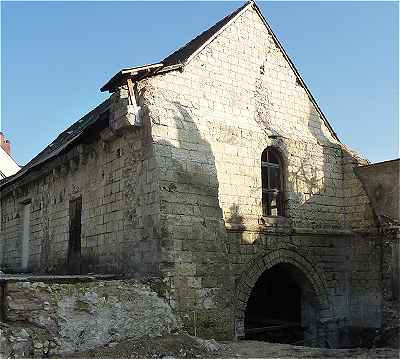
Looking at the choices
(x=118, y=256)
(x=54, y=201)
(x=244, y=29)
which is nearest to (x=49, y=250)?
(x=54, y=201)

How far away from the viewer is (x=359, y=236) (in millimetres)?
11258

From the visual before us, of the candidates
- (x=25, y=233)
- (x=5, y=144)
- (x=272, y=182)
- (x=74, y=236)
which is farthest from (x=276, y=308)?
(x=5, y=144)

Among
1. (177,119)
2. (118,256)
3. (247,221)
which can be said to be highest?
(177,119)

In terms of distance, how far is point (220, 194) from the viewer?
938 cm

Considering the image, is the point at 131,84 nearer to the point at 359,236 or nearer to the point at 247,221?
the point at 247,221

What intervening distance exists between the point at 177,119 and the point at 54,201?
195 inches

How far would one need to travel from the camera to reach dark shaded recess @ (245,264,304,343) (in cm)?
1120

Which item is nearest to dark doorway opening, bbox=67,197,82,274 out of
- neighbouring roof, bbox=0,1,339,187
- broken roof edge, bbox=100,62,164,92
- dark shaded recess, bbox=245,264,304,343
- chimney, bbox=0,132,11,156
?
neighbouring roof, bbox=0,1,339,187

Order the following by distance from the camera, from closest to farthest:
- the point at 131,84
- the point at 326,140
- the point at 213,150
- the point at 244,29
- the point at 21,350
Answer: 1. the point at 21,350
2. the point at 131,84
3. the point at 213,150
4. the point at 244,29
5. the point at 326,140

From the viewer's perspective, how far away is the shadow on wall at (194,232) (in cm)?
790

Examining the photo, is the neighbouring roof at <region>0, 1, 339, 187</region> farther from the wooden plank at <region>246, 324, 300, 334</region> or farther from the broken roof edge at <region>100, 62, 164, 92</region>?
the wooden plank at <region>246, 324, 300, 334</region>

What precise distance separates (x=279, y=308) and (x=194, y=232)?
17.8 ft

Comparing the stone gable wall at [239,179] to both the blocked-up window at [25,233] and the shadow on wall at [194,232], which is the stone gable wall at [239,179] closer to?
the shadow on wall at [194,232]

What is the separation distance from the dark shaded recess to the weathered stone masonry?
61 cm
